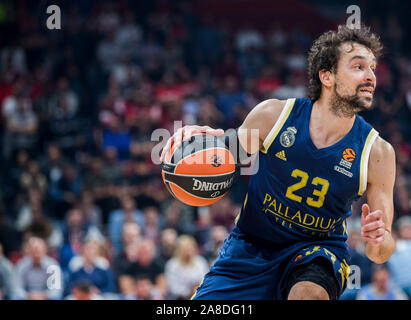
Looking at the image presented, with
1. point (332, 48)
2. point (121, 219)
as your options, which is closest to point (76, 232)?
point (121, 219)

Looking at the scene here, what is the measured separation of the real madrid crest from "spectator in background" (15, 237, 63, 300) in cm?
417

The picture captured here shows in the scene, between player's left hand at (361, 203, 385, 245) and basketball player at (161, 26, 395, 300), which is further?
basketball player at (161, 26, 395, 300)

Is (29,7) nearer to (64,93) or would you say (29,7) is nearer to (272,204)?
(64,93)

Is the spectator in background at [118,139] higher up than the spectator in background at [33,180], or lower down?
higher up

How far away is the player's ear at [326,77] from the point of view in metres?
3.78

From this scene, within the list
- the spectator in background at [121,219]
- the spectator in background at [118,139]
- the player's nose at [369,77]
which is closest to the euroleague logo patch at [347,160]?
the player's nose at [369,77]

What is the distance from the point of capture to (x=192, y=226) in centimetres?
828

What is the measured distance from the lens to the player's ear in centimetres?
378

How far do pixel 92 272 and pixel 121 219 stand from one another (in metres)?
1.36

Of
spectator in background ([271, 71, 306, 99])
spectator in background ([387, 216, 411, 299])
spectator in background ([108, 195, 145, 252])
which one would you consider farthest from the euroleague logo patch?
spectator in background ([271, 71, 306, 99])

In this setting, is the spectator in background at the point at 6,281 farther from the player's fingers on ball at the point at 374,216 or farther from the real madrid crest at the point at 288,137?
the player's fingers on ball at the point at 374,216

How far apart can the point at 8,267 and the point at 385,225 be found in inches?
199

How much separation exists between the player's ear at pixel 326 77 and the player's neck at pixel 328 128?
167mm

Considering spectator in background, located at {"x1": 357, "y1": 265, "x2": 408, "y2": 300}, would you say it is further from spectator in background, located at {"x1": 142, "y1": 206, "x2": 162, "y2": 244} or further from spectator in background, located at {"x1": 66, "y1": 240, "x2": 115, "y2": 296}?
spectator in background, located at {"x1": 66, "y1": 240, "x2": 115, "y2": 296}
